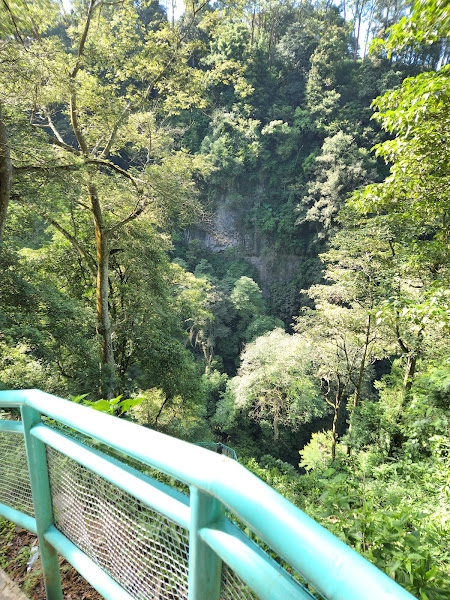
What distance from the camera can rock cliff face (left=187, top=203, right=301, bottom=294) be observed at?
2766 cm

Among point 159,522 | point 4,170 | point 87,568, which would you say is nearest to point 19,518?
point 87,568

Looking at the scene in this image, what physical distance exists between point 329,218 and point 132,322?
60.3 feet

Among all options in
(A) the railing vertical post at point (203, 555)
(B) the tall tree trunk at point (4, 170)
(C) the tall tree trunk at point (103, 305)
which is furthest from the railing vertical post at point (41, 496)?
(C) the tall tree trunk at point (103, 305)

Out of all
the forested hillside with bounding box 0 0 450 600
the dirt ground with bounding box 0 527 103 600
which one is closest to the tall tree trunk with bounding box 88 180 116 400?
the forested hillside with bounding box 0 0 450 600

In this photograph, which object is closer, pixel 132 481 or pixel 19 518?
pixel 132 481

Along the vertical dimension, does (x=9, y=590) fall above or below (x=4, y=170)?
below

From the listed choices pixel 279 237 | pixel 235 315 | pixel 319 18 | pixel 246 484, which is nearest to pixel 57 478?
pixel 246 484

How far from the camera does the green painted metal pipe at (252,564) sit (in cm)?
44

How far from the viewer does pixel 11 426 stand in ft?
4.14

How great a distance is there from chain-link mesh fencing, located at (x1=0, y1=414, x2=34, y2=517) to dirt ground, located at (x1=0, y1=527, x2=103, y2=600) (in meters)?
0.33

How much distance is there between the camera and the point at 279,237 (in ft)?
89.9

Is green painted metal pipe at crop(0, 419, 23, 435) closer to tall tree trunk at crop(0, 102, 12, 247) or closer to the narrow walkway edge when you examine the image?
the narrow walkway edge

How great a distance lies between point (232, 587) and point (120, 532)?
0.50 meters

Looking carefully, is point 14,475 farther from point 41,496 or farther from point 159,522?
point 159,522
